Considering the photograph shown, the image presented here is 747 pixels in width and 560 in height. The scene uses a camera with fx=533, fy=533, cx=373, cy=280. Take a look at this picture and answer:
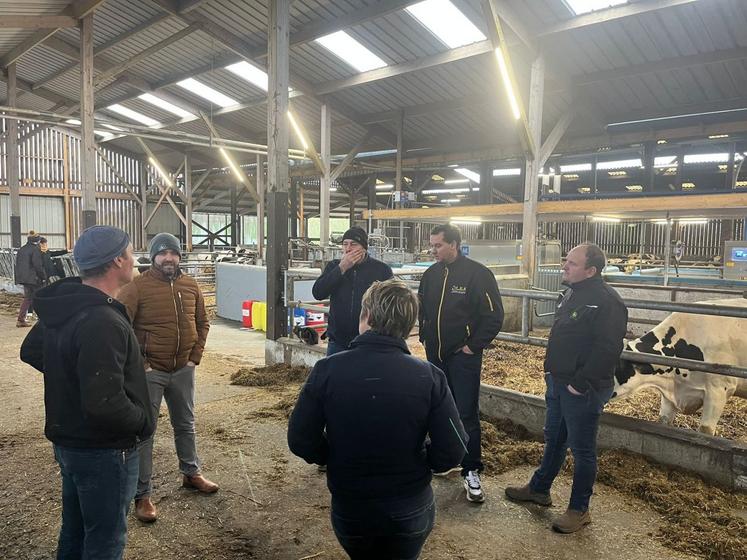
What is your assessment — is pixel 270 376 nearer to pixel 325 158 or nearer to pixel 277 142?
pixel 277 142

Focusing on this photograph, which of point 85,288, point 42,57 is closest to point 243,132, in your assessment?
point 42,57

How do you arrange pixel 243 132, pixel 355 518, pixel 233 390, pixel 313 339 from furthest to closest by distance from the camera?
pixel 243 132 < pixel 313 339 < pixel 233 390 < pixel 355 518

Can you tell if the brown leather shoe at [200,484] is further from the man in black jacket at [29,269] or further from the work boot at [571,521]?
the man in black jacket at [29,269]

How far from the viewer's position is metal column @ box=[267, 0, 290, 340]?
6289 millimetres

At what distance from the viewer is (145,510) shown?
2982 mm

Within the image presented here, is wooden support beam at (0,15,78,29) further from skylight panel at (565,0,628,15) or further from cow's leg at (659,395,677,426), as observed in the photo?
cow's leg at (659,395,677,426)

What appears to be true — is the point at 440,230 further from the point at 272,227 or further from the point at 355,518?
the point at 272,227

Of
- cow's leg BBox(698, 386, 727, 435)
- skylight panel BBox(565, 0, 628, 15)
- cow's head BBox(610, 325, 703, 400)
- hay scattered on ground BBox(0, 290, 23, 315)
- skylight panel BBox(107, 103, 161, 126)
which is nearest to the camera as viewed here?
cow's leg BBox(698, 386, 727, 435)

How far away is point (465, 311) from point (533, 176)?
7837 mm

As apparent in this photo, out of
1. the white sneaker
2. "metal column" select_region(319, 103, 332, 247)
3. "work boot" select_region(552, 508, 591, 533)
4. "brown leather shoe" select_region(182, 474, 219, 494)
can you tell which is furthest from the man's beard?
"metal column" select_region(319, 103, 332, 247)

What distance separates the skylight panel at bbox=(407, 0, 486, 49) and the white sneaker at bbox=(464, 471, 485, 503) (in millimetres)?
8347

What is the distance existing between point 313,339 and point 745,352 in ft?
13.5

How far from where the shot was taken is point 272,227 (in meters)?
6.37

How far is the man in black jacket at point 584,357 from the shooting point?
2.84m
